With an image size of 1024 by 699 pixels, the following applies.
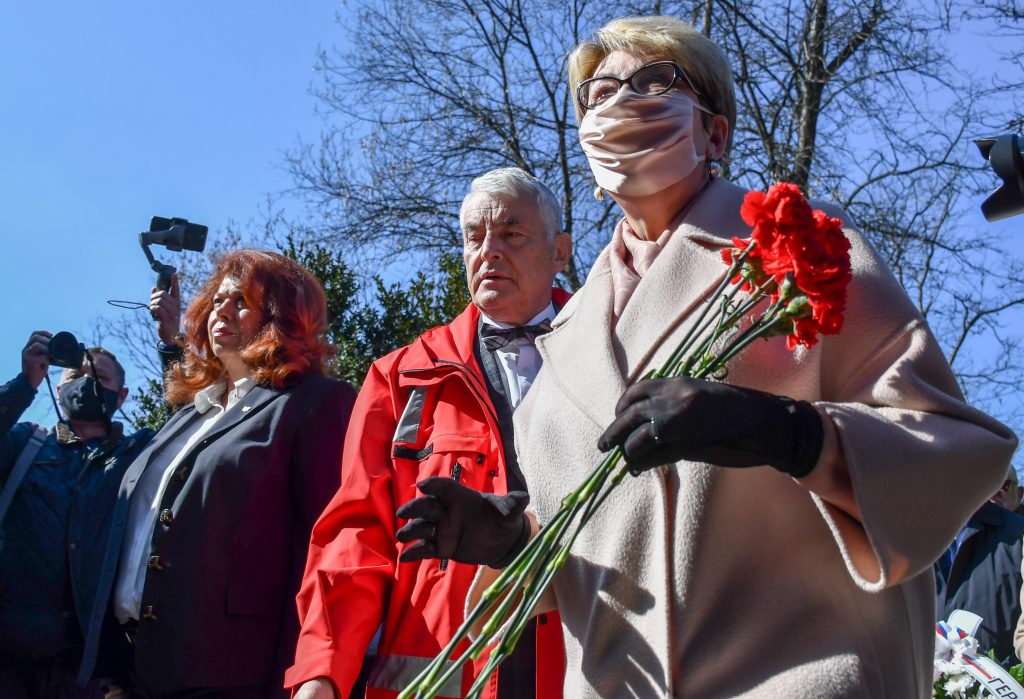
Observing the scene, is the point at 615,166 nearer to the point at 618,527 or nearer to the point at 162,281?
the point at 618,527

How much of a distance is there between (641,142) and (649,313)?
1.36 feet

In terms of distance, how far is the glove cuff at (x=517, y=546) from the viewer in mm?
Answer: 2229

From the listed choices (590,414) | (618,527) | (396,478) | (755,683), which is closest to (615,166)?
(590,414)

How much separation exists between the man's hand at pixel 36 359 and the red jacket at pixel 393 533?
2199mm

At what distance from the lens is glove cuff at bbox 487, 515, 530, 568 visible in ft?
7.31

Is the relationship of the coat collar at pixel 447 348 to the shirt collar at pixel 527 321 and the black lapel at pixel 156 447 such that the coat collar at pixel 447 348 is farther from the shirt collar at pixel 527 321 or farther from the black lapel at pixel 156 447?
the black lapel at pixel 156 447

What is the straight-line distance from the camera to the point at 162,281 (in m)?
5.50

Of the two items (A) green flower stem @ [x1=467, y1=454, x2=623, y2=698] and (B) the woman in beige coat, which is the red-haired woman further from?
(A) green flower stem @ [x1=467, y1=454, x2=623, y2=698]

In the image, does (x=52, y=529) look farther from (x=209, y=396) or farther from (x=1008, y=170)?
(x=1008, y=170)

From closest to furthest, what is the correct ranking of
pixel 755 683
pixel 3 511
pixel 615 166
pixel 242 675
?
1. pixel 755 683
2. pixel 615 166
3. pixel 242 675
4. pixel 3 511

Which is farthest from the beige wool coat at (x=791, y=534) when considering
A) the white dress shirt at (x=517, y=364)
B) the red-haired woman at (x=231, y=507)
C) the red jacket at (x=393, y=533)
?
the red-haired woman at (x=231, y=507)

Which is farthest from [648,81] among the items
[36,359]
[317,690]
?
[36,359]

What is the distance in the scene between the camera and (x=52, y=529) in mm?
4766

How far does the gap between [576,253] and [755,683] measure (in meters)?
12.1
